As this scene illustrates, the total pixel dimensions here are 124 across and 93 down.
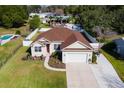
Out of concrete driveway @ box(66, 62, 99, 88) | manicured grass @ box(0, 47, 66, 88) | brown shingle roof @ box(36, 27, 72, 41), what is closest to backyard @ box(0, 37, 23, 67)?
manicured grass @ box(0, 47, 66, 88)

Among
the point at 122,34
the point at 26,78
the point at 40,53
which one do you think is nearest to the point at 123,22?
the point at 122,34

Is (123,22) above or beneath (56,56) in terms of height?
above

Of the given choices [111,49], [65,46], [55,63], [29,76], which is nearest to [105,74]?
[65,46]

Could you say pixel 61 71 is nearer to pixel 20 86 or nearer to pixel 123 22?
pixel 20 86

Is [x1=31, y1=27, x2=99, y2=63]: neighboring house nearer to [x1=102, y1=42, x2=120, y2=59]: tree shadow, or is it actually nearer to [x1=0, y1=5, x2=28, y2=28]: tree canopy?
[x1=102, y1=42, x2=120, y2=59]: tree shadow

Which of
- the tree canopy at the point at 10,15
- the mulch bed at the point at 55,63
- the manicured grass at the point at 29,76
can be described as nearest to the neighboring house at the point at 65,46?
the mulch bed at the point at 55,63
